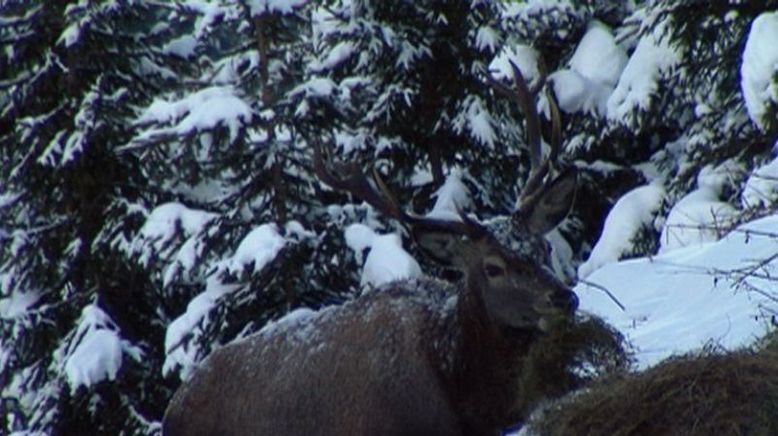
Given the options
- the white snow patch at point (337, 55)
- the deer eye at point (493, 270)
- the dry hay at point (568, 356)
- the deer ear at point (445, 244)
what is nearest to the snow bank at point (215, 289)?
the white snow patch at point (337, 55)

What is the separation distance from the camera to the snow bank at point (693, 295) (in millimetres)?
8516

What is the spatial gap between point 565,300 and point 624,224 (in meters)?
9.88

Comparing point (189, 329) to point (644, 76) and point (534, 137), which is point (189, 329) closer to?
point (644, 76)

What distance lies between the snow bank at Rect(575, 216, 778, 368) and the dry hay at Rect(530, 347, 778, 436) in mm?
1610

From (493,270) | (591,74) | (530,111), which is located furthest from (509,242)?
(591,74)

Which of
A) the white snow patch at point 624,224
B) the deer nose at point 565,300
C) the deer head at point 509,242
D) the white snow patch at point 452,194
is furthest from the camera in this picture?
the white snow patch at point 624,224

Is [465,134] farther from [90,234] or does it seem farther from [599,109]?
[90,234]

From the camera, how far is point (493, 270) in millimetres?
9266

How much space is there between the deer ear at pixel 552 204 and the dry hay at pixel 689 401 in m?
3.10

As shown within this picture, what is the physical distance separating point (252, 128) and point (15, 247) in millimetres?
4564

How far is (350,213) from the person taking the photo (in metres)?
16.7

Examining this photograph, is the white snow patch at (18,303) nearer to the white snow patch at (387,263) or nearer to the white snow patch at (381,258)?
the white snow patch at (381,258)

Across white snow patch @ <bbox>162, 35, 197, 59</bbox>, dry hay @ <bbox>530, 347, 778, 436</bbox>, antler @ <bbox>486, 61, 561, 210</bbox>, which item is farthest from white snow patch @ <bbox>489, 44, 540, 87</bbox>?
dry hay @ <bbox>530, 347, 778, 436</bbox>

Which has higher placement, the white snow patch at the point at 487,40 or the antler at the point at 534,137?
the white snow patch at the point at 487,40
